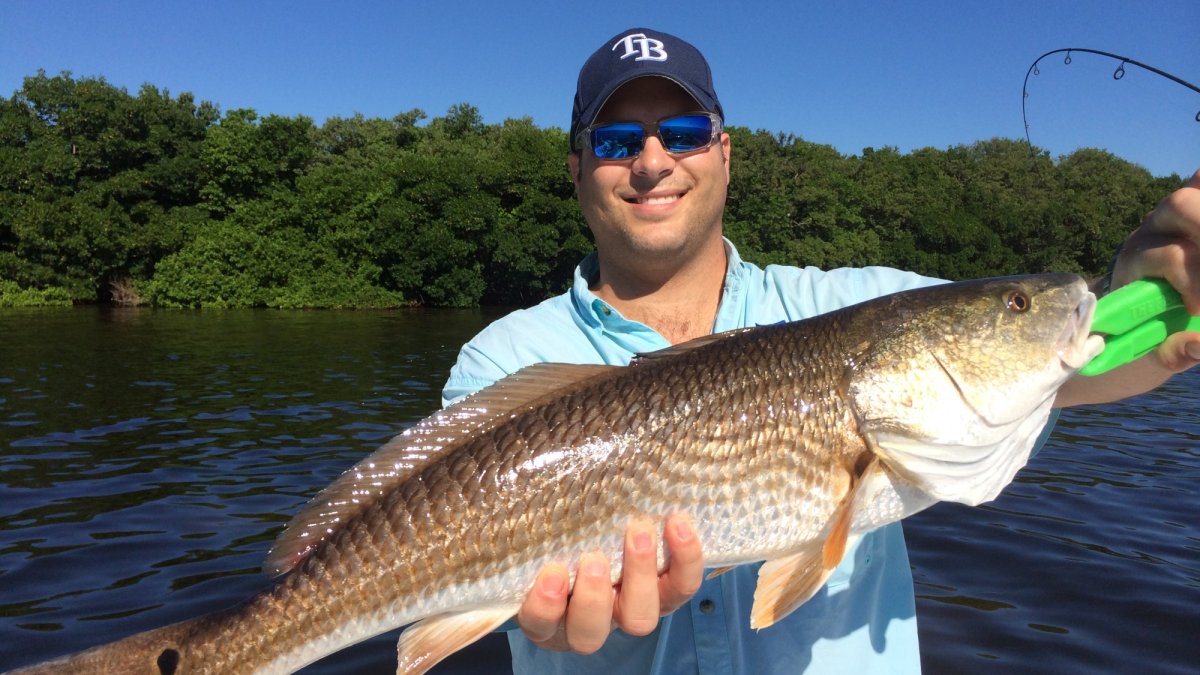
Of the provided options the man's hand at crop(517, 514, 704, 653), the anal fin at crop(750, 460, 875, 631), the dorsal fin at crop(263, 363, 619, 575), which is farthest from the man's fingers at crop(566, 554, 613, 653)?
the dorsal fin at crop(263, 363, 619, 575)

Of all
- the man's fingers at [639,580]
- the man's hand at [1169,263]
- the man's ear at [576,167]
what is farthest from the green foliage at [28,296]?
the man's hand at [1169,263]

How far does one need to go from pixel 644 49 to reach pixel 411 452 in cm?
198

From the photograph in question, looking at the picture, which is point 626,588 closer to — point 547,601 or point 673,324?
point 547,601

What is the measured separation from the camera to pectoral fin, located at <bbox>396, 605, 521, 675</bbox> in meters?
2.47

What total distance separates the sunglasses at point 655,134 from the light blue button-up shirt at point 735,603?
63 centimetres

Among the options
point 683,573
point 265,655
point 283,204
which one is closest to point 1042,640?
point 683,573

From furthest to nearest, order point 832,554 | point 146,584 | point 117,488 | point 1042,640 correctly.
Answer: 1. point 117,488
2. point 146,584
3. point 1042,640
4. point 832,554

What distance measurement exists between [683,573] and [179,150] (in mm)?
49834

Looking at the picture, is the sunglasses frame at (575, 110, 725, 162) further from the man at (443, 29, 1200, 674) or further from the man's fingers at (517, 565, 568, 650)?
the man's fingers at (517, 565, 568, 650)

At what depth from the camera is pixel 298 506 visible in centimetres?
844

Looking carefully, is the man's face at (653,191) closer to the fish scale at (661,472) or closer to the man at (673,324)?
the man at (673,324)

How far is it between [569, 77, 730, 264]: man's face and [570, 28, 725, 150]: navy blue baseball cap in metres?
0.06

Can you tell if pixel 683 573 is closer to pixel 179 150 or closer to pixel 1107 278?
pixel 1107 278

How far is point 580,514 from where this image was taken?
2.41 metres
